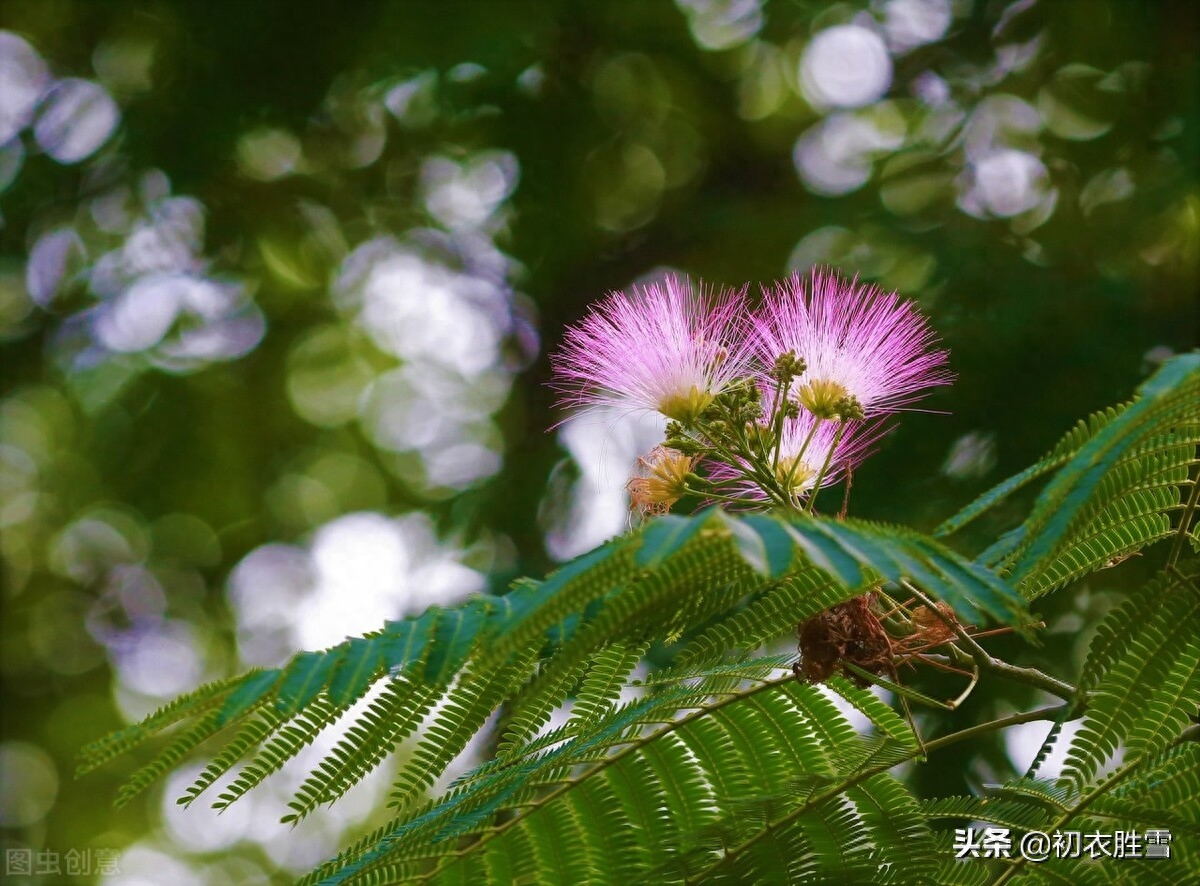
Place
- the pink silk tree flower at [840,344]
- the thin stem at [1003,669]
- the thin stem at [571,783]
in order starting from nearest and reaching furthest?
the thin stem at [1003,669], the thin stem at [571,783], the pink silk tree flower at [840,344]

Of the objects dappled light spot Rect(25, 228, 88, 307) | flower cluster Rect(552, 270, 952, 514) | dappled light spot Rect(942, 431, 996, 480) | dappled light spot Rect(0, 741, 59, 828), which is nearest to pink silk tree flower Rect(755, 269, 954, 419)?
flower cluster Rect(552, 270, 952, 514)

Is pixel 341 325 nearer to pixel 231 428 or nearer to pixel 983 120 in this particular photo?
pixel 231 428

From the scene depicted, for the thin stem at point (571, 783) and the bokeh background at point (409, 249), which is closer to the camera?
the thin stem at point (571, 783)

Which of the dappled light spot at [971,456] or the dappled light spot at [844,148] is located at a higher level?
the dappled light spot at [844,148]

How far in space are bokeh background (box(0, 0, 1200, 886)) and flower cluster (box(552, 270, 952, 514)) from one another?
1.88 metres

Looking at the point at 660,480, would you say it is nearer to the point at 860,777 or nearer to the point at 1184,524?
the point at 860,777

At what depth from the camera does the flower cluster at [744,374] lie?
1745 millimetres

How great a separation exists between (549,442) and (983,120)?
2438mm

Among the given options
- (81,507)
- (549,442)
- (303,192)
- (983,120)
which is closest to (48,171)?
(303,192)

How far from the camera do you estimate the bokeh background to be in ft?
14.6

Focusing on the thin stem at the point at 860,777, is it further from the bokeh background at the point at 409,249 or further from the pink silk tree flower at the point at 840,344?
the bokeh background at the point at 409,249

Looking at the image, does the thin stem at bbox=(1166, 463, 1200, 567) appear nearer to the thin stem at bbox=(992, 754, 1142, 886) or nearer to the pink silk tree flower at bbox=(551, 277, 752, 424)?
the thin stem at bbox=(992, 754, 1142, 886)

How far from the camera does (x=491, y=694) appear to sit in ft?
5.59

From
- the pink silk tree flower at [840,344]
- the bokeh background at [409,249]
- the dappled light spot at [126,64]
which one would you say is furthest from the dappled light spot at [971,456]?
the dappled light spot at [126,64]
